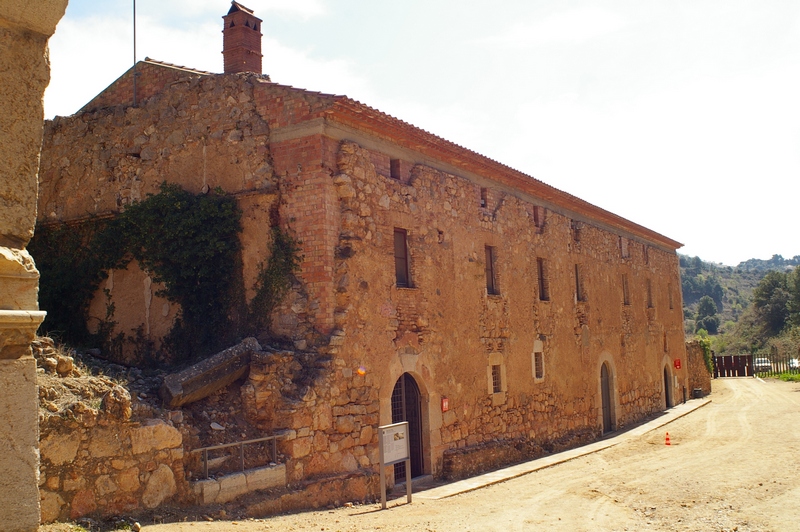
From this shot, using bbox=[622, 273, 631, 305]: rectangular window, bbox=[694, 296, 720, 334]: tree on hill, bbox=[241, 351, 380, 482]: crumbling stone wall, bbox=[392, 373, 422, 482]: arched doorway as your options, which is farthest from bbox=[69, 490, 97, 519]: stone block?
bbox=[694, 296, 720, 334]: tree on hill

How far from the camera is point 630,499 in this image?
1109 centimetres

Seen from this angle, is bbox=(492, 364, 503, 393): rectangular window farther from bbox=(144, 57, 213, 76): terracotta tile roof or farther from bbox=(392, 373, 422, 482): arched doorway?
bbox=(144, 57, 213, 76): terracotta tile roof

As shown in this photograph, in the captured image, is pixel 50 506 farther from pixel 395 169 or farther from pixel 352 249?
pixel 395 169

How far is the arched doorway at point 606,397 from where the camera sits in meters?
21.8

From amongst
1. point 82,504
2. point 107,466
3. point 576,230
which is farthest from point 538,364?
point 82,504

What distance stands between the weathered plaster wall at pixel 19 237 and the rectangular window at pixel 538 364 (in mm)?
14786

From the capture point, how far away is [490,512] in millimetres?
10094

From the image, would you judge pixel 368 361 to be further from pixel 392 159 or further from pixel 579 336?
pixel 579 336

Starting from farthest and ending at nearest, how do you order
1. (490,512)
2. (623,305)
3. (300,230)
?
(623,305) < (300,230) < (490,512)

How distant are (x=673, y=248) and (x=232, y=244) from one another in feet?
82.8

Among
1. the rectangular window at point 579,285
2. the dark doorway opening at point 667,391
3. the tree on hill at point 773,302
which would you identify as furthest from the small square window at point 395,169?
the tree on hill at point 773,302

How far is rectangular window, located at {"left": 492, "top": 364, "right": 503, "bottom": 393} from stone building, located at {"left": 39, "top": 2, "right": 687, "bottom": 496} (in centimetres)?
5

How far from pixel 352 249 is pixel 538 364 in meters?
7.73

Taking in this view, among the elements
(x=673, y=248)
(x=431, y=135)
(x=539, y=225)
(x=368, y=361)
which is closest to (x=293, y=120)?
(x=431, y=135)
